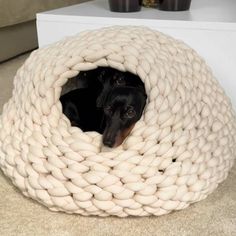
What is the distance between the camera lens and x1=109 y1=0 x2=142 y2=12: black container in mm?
1396

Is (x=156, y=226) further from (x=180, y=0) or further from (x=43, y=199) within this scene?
(x=180, y=0)

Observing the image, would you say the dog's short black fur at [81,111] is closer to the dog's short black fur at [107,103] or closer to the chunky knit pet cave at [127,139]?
the dog's short black fur at [107,103]

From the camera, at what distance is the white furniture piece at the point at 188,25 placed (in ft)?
4.00

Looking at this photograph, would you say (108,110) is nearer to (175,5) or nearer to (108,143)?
(108,143)

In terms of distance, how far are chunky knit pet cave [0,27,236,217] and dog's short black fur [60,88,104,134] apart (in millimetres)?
172

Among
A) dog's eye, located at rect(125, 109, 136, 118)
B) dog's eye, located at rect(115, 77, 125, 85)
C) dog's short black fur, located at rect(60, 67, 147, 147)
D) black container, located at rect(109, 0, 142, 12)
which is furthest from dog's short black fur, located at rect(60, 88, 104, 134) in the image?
black container, located at rect(109, 0, 142, 12)

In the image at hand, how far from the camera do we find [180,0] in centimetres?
142

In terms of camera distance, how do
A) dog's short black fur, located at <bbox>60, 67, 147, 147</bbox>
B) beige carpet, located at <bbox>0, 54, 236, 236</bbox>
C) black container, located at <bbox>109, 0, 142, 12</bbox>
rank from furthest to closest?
black container, located at <bbox>109, 0, 142, 12</bbox>, dog's short black fur, located at <bbox>60, 67, 147, 147</bbox>, beige carpet, located at <bbox>0, 54, 236, 236</bbox>

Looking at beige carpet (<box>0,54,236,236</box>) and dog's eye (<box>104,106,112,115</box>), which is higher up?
dog's eye (<box>104,106,112,115</box>)

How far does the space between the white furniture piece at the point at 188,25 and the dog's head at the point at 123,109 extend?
0.36 m

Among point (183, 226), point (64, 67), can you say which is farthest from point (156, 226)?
point (64, 67)

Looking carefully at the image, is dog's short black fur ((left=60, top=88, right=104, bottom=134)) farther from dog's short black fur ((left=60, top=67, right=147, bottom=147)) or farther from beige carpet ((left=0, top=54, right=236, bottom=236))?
beige carpet ((left=0, top=54, right=236, bottom=236))

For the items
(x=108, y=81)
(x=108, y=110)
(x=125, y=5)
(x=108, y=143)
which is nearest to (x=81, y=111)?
(x=108, y=81)

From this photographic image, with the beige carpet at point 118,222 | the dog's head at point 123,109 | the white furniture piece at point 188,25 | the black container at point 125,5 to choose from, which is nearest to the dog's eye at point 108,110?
the dog's head at point 123,109
